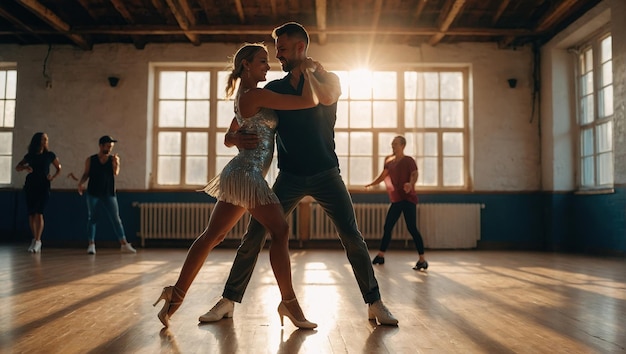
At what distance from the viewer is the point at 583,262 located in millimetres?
6465

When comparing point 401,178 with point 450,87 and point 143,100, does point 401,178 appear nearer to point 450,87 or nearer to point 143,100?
point 450,87

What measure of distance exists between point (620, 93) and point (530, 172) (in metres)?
2.22

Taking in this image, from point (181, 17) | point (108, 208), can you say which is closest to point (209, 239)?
point (108, 208)

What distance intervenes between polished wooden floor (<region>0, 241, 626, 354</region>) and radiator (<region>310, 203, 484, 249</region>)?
10.3ft

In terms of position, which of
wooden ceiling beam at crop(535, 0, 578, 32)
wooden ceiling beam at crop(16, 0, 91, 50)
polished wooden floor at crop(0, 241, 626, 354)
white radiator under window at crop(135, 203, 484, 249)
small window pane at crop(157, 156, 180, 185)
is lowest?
polished wooden floor at crop(0, 241, 626, 354)

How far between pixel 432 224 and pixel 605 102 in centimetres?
288

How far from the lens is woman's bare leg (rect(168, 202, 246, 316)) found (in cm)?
255

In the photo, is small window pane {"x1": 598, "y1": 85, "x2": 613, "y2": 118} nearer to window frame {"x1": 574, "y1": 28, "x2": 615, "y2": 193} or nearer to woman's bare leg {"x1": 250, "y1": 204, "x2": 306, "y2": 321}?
window frame {"x1": 574, "y1": 28, "x2": 615, "y2": 193}

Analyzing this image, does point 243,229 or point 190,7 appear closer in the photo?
point 190,7

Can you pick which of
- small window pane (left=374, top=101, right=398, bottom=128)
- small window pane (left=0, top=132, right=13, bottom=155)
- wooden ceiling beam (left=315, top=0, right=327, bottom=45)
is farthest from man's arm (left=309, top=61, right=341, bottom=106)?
small window pane (left=0, top=132, right=13, bottom=155)

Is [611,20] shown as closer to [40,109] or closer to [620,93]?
[620,93]

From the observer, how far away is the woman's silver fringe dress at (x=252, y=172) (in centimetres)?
249

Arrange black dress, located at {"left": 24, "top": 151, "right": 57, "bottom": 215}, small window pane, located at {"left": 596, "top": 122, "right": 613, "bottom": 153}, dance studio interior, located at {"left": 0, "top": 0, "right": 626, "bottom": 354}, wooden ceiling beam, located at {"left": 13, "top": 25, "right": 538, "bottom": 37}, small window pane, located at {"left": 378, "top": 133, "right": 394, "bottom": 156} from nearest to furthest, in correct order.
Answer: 1. black dress, located at {"left": 24, "top": 151, "right": 57, "bottom": 215}
2. small window pane, located at {"left": 596, "top": 122, "right": 613, "bottom": 153}
3. dance studio interior, located at {"left": 0, "top": 0, "right": 626, "bottom": 354}
4. wooden ceiling beam, located at {"left": 13, "top": 25, "right": 538, "bottom": 37}
5. small window pane, located at {"left": 378, "top": 133, "right": 394, "bottom": 156}

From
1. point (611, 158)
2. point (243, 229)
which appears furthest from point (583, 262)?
point (243, 229)
